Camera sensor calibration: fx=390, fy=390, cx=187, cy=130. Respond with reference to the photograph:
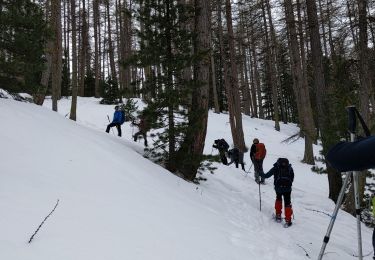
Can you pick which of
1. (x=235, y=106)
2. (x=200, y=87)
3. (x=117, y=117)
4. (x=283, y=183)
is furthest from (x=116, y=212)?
(x=235, y=106)

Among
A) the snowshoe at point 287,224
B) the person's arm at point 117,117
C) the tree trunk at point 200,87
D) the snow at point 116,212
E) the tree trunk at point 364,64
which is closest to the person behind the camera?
the snow at point 116,212

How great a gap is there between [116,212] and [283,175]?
16.1ft

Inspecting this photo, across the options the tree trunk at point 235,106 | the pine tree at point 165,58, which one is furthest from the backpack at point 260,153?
the pine tree at point 165,58

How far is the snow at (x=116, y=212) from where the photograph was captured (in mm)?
3896

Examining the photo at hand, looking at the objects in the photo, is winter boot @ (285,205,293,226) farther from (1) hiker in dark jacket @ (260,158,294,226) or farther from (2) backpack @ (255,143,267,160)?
(2) backpack @ (255,143,267,160)

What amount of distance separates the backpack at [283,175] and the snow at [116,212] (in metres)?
0.83

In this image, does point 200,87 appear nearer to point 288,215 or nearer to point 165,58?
point 165,58

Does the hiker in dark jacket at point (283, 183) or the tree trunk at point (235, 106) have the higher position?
the tree trunk at point (235, 106)

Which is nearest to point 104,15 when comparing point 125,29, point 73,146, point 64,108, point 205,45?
point 125,29

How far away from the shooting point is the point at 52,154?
634 centimetres

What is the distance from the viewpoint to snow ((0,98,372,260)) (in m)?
3.90

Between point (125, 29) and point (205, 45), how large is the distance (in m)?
23.5

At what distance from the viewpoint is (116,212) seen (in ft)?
16.0

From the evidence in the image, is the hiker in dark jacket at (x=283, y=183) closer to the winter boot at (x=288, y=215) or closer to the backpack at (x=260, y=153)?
the winter boot at (x=288, y=215)
